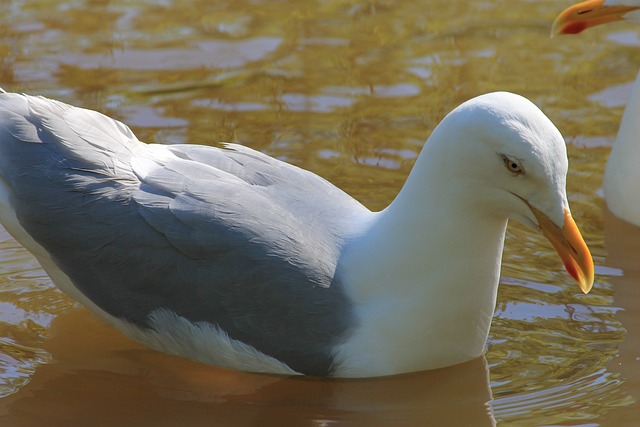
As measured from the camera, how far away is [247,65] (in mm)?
7398

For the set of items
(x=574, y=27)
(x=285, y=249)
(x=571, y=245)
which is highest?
→ (x=574, y=27)

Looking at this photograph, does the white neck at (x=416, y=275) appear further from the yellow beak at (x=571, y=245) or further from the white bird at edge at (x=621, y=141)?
the white bird at edge at (x=621, y=141)

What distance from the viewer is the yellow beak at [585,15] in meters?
6.04

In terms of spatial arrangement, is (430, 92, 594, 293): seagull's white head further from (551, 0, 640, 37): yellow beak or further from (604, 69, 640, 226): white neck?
(551, 0, 640, 37): yellow beak

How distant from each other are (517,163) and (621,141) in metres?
2.07

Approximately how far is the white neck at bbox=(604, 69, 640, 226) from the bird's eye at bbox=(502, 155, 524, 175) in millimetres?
1920

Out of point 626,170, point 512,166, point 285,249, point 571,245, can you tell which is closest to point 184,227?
point 285,249

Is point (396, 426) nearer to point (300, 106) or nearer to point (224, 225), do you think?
point (224, 225)

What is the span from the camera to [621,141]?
5.97m

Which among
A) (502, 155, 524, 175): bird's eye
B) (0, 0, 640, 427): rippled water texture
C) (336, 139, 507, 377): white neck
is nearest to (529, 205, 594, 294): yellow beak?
(502, 155, 524, 175): bird's eye

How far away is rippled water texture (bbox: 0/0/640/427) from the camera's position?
4449 millimetres

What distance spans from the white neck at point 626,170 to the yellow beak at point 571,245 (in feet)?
5.93

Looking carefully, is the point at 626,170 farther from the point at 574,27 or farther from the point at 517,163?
the point at 517,163

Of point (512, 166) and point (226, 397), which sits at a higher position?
point (512, 166)
